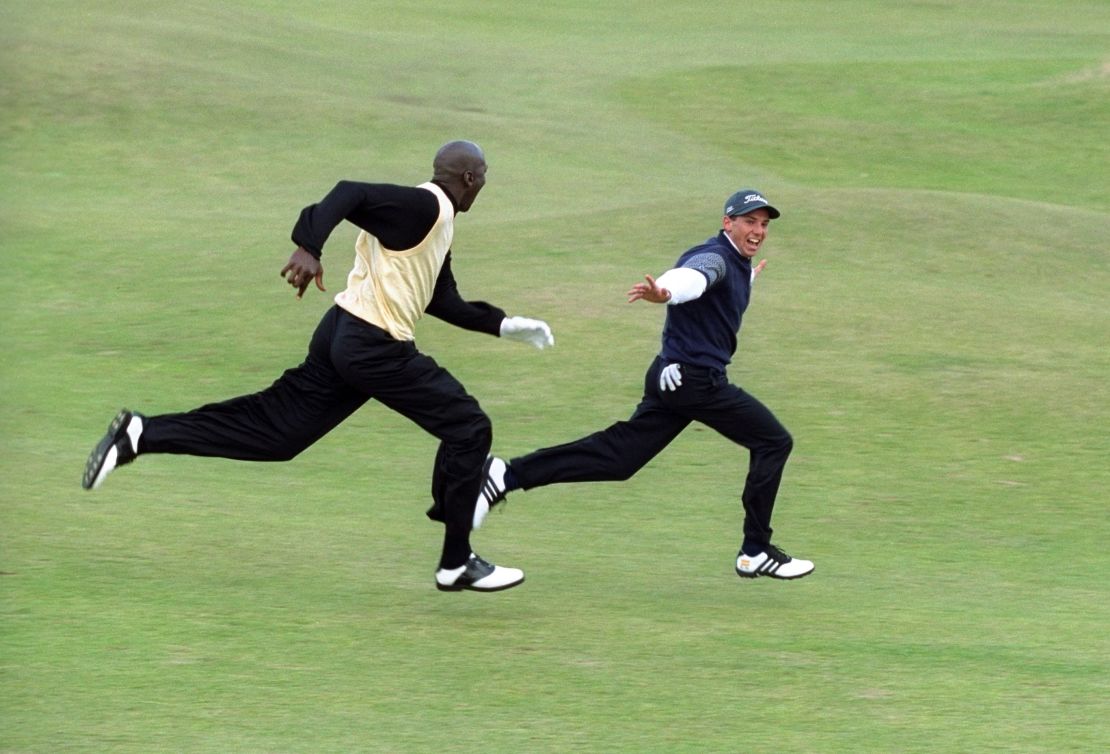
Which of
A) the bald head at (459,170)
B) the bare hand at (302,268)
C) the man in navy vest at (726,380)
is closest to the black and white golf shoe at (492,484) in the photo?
the man in navy vest at (726,380)

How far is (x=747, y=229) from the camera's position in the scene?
7457mm

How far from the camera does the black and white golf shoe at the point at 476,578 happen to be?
22.5 feet

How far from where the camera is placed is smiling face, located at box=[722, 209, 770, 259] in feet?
24.4

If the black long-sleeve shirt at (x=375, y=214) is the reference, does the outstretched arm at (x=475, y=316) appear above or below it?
below

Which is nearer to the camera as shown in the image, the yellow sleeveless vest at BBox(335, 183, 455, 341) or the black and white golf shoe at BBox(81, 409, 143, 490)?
the yellow sleeveless vest at BBox(335, 183, 455, 341)

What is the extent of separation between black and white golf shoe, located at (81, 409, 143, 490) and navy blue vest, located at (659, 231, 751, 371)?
242 centimetres

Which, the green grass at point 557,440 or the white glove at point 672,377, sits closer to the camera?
the green grass at point 557,440

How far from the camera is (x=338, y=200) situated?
20.8 ft

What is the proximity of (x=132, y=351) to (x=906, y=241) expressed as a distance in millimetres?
7372

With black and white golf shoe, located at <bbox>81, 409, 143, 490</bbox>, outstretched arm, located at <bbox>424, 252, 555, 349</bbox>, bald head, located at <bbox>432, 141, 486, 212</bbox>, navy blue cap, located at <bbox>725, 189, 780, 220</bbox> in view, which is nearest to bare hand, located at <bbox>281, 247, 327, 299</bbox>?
bald head, located at <bbox>432, 141, 486, 212</bbox>

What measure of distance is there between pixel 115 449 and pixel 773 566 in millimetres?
2942

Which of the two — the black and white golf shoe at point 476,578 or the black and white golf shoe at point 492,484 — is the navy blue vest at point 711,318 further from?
the black and white golf shoe at point 476,578

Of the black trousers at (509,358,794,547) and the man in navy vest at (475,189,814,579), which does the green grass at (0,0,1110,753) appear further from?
the black trousers at (509,358,794,547)

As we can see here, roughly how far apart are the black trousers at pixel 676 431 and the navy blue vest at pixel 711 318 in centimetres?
7
